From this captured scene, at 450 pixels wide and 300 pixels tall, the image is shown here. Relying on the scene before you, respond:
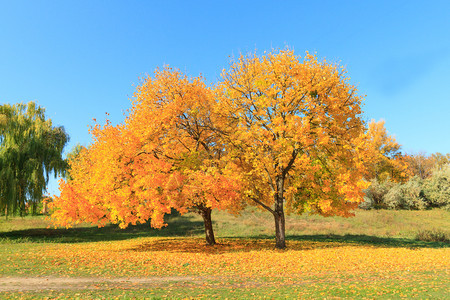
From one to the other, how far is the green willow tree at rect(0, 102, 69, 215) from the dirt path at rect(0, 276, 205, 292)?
72.7 ft

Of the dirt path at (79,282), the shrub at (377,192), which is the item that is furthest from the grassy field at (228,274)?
the shrub at (377,192)

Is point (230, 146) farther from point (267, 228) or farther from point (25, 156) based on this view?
point (25, 156)

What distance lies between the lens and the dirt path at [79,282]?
1228 cm

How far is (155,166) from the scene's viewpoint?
21.0 metres

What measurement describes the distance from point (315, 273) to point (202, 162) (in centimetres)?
1199

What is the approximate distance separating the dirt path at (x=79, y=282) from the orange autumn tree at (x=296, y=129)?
31.2 ft

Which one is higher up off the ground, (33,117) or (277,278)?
(33,117)

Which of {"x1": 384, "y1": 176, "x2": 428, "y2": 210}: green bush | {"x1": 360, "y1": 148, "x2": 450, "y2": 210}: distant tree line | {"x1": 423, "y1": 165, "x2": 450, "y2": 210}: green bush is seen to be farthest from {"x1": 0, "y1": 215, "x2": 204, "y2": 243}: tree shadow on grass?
{"x1": 423, "y1": 165, "x2": 450, "y2": 210}: green bush

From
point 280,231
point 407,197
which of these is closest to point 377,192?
point 407,197

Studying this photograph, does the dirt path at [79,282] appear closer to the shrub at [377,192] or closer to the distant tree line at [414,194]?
the distant tree line at [414,194]

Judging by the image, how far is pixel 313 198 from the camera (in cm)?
2333

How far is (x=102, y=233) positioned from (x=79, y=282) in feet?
96.1

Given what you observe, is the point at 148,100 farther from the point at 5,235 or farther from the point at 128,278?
the point at 5,235

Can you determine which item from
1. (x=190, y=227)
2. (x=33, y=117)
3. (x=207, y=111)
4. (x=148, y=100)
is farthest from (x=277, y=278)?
(x=33, y=117)
